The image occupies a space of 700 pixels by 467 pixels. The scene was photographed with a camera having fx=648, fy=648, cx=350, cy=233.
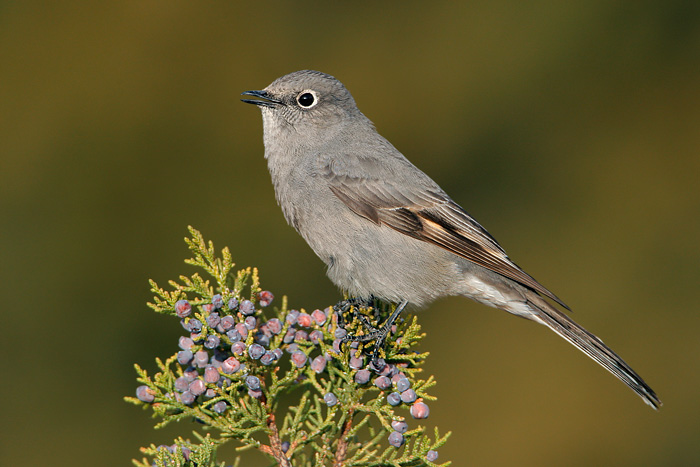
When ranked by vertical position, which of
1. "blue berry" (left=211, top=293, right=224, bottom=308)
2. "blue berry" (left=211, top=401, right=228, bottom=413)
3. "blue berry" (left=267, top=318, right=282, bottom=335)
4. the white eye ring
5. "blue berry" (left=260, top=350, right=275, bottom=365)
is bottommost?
"blue berry" (left=211, top=401, right=228, bottom=413)

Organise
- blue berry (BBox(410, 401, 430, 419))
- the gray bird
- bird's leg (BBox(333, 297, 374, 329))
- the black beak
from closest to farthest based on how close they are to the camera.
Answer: blue berry (BBox(410, 401, 430, 419)), bird's leg (BBox(333, 297, 374, 329)), the gray bird, the black beak

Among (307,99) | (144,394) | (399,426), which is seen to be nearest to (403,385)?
(399,426)

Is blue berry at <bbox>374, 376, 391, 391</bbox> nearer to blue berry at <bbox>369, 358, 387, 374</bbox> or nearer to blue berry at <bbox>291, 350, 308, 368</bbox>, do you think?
blue berry at <bbox>369, 358, 387, 374</bbox>

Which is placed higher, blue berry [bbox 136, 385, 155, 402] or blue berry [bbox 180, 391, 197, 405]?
blue berry [bbox 180, 391, 197, 405]

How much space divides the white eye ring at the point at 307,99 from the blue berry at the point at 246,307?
2.03 m

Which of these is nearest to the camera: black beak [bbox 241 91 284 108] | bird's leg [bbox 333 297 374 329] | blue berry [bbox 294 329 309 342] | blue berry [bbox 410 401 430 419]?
blue berry [bbox 410 401 430 419]

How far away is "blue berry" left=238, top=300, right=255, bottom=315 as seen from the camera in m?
2.53

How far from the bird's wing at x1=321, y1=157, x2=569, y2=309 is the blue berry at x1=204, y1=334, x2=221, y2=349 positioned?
1.51 metres

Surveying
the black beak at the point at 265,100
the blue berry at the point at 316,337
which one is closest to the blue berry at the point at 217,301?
the blue berry at the point at 316,337

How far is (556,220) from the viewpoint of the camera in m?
5.22

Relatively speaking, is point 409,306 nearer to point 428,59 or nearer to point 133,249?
point 133,249

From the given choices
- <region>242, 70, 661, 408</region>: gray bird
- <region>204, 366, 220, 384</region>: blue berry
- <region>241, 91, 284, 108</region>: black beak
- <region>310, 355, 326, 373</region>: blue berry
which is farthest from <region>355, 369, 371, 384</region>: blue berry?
<region>241, 91, 284, 108</region>: black beak

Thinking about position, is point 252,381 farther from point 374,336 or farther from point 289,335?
point 374,336

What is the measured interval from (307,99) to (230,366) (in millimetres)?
2273
